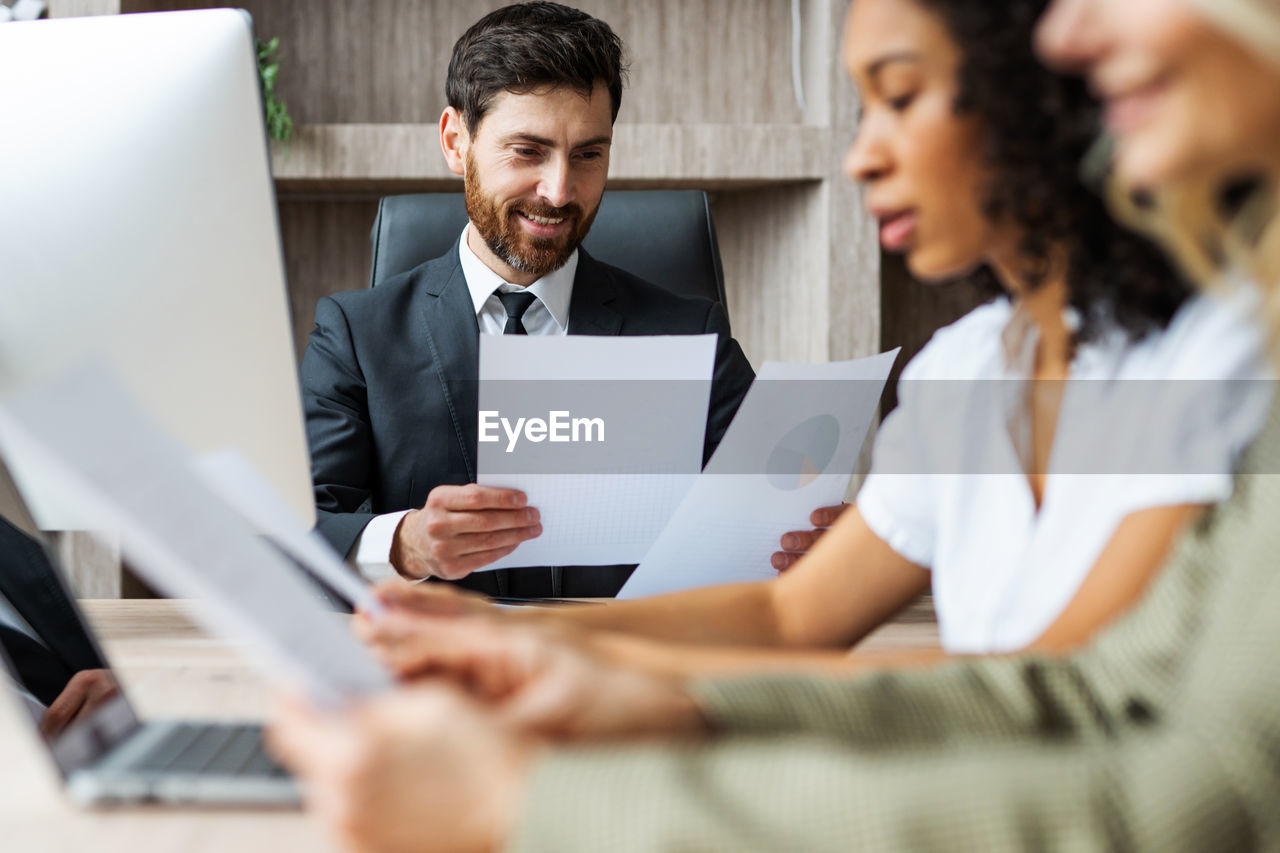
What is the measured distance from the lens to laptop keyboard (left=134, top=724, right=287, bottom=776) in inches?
25.2

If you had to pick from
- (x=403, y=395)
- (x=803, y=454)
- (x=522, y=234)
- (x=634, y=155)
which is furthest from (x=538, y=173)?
(x=803, y=454)

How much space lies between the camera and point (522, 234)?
5.74 ft

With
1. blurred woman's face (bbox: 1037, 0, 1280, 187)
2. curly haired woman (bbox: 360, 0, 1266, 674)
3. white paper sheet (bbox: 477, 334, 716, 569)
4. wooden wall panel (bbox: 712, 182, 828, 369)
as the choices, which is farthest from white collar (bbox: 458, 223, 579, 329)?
blurred woman's face (bbox: 1037, 0, 1280, 187)

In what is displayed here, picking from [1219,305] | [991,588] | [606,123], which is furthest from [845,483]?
[606,123]

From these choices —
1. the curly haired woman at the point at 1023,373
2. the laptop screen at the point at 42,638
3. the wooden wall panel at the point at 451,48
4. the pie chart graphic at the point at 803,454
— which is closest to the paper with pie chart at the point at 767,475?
the pie chart graphic at the point at 803,454

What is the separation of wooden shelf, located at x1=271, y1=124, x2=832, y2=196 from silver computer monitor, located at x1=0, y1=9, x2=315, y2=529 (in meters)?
1.56

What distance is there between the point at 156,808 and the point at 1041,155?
0.63 m

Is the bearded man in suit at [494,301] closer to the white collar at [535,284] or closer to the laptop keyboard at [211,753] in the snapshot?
the white collar at [535,284]

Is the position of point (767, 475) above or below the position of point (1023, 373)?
below

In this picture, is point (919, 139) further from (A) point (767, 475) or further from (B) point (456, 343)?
(B) point (456, 343)

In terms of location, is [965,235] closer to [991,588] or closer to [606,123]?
[991,588]

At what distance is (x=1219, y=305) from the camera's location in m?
0.58

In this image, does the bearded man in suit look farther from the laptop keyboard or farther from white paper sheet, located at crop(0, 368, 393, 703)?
white paper sheet, located at crop(0, 368, 393, 703)

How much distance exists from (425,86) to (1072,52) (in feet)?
7.50
